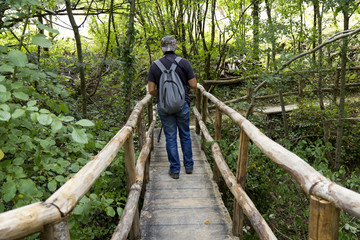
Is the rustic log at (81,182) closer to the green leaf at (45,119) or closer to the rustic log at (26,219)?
the rustic log at (26,219)

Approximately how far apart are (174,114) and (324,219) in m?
2.74

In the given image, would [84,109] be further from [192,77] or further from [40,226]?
[40,226]

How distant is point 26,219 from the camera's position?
1.00 meters

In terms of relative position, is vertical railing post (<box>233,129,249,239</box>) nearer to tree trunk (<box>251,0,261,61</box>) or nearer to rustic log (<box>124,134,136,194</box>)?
rustic log (<box>124,134,136,194</box>)

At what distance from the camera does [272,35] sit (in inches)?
225

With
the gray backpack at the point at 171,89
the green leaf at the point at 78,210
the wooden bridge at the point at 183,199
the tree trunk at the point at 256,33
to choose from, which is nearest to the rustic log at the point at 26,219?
the wooden bridge at the point at 183,199

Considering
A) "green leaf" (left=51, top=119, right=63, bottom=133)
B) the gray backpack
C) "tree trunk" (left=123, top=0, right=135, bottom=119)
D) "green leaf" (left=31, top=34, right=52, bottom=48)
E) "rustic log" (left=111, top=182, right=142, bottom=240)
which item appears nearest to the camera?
"green leaf" (left=51, top=119, right=63, bottom=133)

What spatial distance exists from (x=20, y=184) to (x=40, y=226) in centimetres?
97

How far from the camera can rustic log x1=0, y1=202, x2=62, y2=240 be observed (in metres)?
0.93

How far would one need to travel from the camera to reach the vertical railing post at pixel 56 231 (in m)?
1.12

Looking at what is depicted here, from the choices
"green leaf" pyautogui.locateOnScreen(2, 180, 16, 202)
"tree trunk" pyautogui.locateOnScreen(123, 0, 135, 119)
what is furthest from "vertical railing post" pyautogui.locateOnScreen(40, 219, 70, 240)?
"tree trunk" pyautogui.locateOnScreen(123, 0, 135, 119)

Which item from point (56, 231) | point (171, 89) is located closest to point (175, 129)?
point (171, 89)

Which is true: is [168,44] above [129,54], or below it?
below

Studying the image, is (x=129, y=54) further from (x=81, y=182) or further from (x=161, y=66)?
(x=81, y=182)
